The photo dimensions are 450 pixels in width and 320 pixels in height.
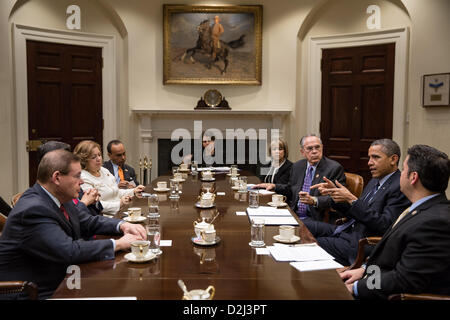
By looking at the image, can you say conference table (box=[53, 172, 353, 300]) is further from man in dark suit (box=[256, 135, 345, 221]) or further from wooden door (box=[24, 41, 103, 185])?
wooden door (box=[24, 41, 103, 185])

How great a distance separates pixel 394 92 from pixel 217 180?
376 centimetres

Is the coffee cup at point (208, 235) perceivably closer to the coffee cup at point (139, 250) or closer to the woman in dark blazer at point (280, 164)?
the coffee cup at point (139, 250)

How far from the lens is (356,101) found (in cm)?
748

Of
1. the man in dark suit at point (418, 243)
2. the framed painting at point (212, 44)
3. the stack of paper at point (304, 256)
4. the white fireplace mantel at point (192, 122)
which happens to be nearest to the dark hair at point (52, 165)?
the stack of paper at point (304, 256)

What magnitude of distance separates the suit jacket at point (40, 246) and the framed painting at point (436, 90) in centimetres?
557

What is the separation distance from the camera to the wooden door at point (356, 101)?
7.18m

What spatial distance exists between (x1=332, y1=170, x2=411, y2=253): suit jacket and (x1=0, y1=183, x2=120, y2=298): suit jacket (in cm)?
169

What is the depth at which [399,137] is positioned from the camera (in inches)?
276

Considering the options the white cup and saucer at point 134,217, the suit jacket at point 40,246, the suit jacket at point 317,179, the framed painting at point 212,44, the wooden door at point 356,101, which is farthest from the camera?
the framed painting at point 212,44

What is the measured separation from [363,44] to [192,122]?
327 centimetres

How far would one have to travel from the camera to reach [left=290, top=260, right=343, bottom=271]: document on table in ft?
6.40

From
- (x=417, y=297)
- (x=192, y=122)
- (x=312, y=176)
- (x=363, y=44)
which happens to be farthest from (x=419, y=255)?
(x=192, y=122)

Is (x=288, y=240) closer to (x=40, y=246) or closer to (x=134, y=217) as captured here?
(x=134, y=217)

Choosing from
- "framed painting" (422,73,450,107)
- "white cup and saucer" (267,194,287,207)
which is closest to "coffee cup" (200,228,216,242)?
"white cup and saucer" (267,194,287,207)
